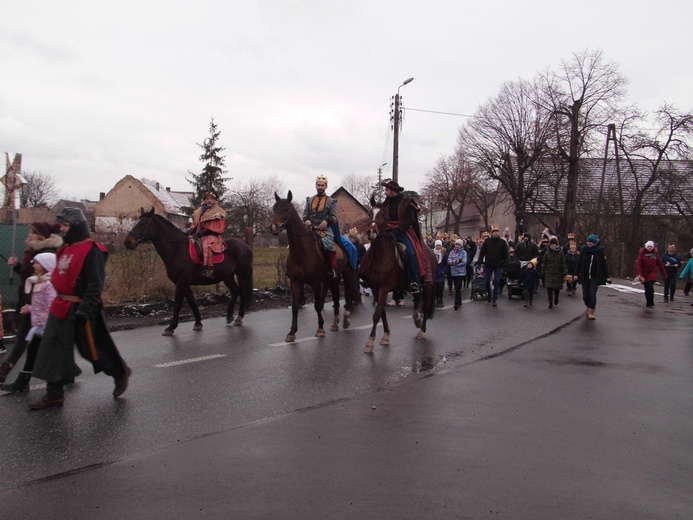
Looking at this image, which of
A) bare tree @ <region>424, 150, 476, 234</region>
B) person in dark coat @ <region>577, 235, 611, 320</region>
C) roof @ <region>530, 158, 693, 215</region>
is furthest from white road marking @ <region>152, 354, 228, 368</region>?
bare tree @ <region>424, 150, 476, 234</region>

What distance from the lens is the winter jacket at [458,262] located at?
51.9 ft

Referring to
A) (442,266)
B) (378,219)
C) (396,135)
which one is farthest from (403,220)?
(396,135)

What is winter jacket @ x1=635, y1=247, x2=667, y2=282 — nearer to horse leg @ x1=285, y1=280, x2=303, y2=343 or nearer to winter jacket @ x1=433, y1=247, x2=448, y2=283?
winter jacket @ x1=433, y1=247, x2=448, y2=283

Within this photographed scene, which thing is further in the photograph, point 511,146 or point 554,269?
point 511,146

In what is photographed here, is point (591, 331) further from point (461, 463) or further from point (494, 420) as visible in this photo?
point (461, 463)

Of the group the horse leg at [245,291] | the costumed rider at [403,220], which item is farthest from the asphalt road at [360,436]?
the horse leg at [245,291]

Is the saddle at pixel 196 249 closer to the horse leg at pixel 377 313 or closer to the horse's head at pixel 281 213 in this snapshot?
the horse's head at pixel 281 213

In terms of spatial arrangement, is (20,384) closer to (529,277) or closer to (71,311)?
(71,311)

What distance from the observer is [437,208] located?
7188 centimetres

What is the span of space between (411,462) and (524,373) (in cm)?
368

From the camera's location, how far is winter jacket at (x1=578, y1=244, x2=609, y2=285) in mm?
14227

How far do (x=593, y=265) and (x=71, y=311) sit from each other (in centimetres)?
1195

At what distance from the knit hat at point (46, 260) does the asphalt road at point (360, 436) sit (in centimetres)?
137

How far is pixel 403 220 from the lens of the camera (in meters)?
9.89
